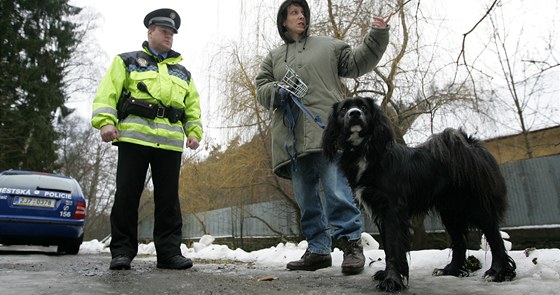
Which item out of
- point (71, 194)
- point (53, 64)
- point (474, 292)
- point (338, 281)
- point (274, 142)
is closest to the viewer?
point (474, 292)

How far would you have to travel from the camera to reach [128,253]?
11.5 feet

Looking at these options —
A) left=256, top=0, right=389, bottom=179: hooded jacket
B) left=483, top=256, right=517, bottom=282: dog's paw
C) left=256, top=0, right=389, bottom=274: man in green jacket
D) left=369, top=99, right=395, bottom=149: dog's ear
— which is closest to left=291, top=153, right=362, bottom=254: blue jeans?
left=256, top=0, right=389, bottom=274: man in green jacket

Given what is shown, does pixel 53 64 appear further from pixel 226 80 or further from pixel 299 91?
pixel 299 91

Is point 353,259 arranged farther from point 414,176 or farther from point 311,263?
point 414,176

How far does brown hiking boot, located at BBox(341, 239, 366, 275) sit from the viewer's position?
10.2ft

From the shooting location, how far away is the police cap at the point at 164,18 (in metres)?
3.83

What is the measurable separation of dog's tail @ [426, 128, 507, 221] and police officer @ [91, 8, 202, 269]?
7.17ft

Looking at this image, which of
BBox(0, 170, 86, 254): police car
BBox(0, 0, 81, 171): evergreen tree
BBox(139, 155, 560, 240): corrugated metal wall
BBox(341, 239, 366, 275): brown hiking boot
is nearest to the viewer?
BBox(341, 239, 366, 275): brown hiking boot

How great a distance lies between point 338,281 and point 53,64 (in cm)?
2128

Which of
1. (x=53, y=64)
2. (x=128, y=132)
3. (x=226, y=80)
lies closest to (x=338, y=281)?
(x=128, y=132)

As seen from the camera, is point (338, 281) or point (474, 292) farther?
point (338, 281)

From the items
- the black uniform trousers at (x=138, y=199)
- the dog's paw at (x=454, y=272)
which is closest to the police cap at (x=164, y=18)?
the black uniform trousers at (x=138, y=199)

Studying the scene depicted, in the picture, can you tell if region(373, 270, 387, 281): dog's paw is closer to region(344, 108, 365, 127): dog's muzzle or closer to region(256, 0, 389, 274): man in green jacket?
region(256, 0, 389, 274): man in green jacket

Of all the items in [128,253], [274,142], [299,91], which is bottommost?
[128,253]
